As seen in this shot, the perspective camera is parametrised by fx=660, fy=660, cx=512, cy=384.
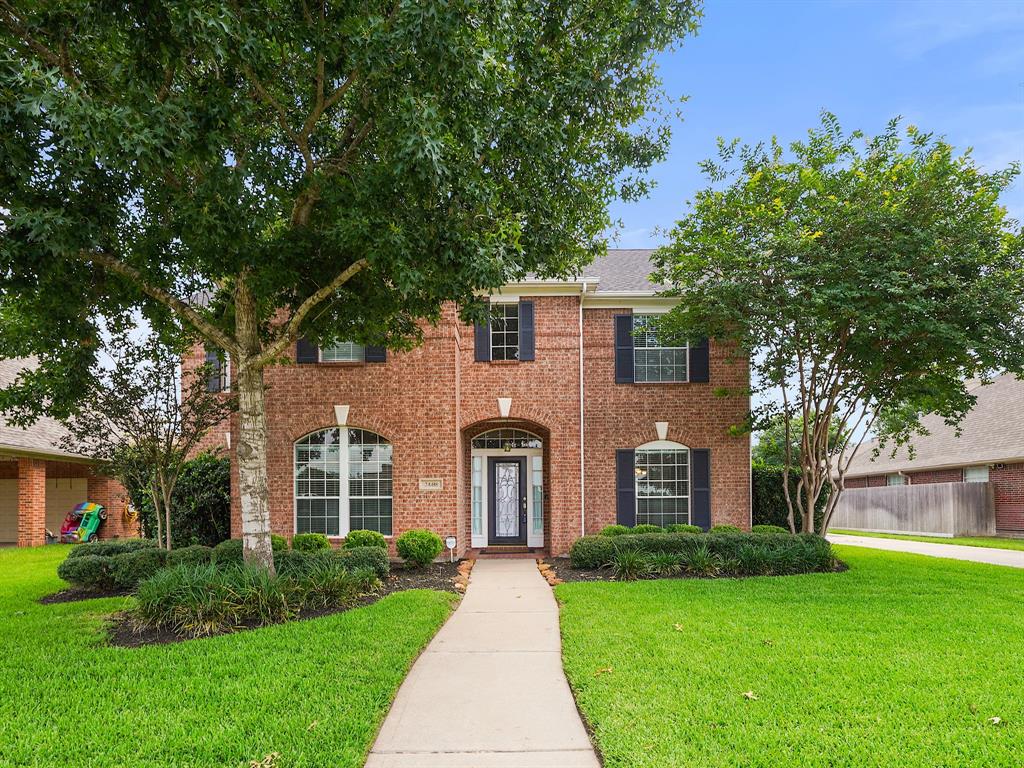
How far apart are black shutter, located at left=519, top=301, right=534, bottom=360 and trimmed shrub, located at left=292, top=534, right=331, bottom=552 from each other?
543 centimetres

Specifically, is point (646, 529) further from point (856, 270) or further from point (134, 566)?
point (134, 566)

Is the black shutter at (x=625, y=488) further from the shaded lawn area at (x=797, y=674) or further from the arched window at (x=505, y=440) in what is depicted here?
the shaded lawn area at (x=797, y=674)

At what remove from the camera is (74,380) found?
9.98 m

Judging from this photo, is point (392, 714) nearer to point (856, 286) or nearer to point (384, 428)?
point (384, 428)

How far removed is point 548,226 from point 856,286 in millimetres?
6044

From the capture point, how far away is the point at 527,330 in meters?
14.1

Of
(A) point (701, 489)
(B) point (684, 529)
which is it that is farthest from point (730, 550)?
(A) point (701, 489)

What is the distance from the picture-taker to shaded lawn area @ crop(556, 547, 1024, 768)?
404 cm

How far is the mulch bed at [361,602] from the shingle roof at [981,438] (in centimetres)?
1806

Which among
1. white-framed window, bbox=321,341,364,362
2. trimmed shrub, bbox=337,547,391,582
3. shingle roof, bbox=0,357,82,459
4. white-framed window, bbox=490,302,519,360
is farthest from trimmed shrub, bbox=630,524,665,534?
shingle roof, bbox=0,357,82,459

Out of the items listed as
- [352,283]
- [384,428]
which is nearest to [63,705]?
[352,283]

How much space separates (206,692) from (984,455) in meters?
24.9

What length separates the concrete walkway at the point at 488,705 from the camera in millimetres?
4000

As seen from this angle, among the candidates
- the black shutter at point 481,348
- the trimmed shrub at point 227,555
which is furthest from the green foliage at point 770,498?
the trimmed shrub at point 227,555
